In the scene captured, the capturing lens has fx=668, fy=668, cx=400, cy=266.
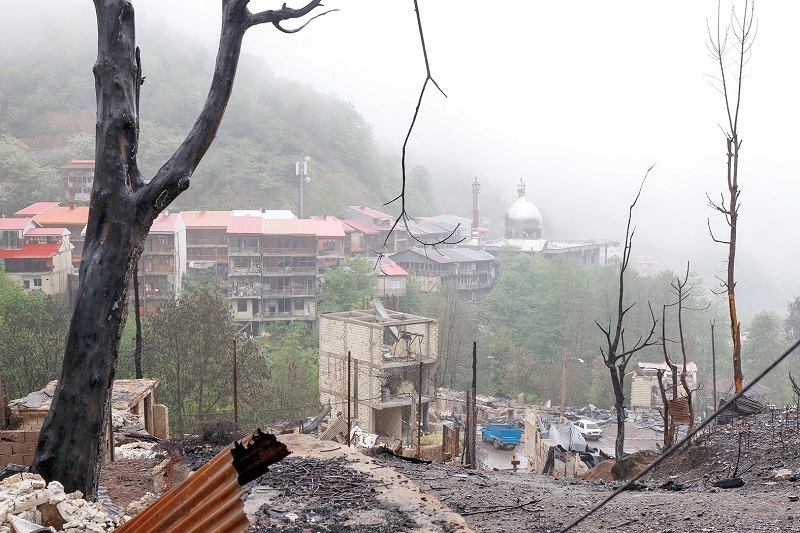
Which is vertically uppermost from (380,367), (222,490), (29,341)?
(222,490)

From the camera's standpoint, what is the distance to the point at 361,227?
4972 cm

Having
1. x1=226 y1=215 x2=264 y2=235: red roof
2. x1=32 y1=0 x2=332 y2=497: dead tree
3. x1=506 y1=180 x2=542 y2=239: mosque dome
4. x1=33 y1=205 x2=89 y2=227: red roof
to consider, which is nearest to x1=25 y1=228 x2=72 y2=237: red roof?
x1=33 y1=205 x2=89 y2=227: red roof

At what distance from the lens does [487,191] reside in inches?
3278

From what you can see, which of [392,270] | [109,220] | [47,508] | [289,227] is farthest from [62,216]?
[47,508]

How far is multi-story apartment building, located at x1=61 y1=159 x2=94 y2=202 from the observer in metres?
46.4

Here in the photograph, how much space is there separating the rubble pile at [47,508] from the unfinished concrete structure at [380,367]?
16.1 metres

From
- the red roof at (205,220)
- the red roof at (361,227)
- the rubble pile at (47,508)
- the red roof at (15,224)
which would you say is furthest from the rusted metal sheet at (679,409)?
the red roof at (361,227)

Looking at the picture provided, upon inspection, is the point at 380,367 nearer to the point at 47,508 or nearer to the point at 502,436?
the point at 502,436

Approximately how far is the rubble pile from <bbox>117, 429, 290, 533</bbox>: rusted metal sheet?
1.65 metres

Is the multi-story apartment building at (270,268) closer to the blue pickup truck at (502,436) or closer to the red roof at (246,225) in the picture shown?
the red roof at (246,225)

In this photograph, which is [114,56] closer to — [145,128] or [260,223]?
[260,223]

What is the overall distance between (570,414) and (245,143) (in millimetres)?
42364

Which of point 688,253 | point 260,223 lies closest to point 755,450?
point 260,223

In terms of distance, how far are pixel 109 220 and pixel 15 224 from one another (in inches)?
1316
